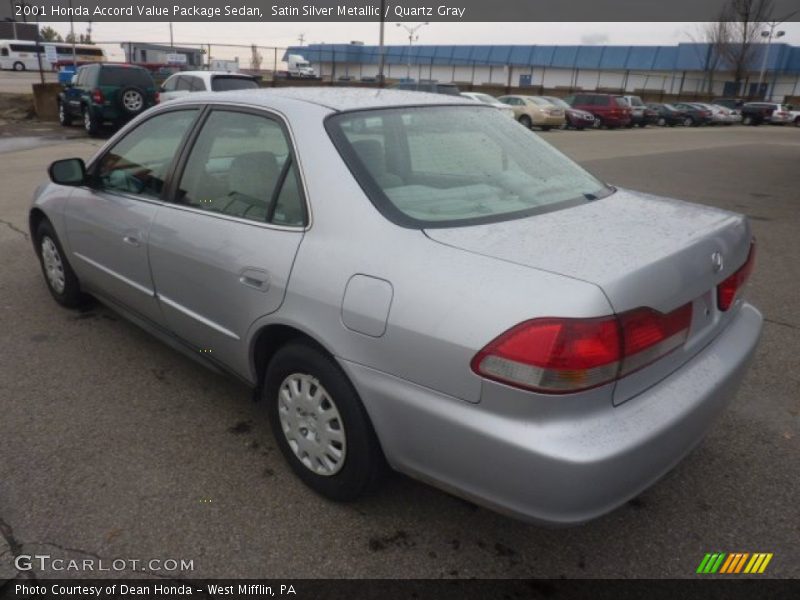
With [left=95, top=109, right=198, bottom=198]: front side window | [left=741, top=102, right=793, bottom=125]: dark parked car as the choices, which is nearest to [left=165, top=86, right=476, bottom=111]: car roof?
[left=95, top=109, right=198, bottom=198]: front side window

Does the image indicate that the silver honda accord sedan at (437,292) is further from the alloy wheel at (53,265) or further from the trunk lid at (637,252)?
the alloy wheel at (53,265)

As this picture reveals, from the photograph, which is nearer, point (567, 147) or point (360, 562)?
point (360, 562)

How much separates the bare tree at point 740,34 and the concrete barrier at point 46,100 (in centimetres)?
5414

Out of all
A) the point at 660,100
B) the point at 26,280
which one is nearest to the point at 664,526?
the point at 26,280

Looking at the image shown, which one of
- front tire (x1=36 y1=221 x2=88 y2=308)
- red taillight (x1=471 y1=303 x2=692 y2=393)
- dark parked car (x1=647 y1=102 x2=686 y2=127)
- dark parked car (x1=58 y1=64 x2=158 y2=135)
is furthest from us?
dark parked car (x1=647 y1=102 x2=686 y2=127)

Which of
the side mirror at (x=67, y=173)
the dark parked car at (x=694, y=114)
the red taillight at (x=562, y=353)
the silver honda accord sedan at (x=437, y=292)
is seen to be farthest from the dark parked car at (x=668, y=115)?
the red taillight at (x=562, y=353)

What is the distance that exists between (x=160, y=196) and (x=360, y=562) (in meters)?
2.07

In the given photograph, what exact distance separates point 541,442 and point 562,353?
27 centimetres

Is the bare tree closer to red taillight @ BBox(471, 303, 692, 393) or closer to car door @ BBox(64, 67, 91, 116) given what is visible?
car door @ BBox(64, 67, 91, 116)

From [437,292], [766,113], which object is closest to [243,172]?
[437,292]

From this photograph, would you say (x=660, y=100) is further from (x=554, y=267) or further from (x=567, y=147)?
(x=554, y=267)

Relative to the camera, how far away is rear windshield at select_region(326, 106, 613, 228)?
95.7 inches

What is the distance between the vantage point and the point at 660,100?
180 feet
